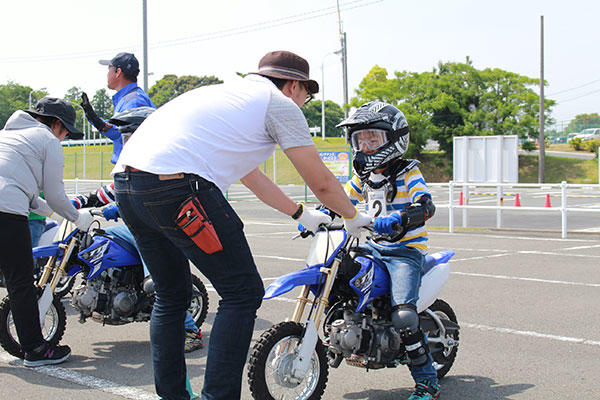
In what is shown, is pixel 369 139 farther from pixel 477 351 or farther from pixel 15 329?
pixel 15 329

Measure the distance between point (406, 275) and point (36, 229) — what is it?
14.4 feet

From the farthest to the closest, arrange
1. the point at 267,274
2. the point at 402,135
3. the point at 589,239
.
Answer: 1. the point at 589,239
2. the point at 267,274
3. the point at 402,135

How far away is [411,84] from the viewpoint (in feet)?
172

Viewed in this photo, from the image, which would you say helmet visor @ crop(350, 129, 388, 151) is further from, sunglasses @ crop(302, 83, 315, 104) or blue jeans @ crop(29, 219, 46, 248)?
blue jeans @ crop(29, 219, 46, 248)

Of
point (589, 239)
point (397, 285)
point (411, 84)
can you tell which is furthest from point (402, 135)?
point (411, 84)

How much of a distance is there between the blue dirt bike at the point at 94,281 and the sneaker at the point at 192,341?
363 mm

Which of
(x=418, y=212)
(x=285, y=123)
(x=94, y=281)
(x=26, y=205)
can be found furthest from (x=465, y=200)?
(x=285, y=123)

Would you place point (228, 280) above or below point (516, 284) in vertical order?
above

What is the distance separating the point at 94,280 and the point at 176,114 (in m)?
2.73

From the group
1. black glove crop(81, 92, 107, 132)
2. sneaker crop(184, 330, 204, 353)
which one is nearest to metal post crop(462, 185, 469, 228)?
black glove crop(81, 92, 107, 132)

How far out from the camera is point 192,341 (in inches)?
214

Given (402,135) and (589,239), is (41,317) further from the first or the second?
(589,239)

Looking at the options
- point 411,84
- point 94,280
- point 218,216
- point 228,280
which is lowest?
point 94,280

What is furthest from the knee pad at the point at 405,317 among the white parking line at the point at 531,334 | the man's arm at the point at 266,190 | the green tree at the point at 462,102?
the green tree at the point at 462,102
